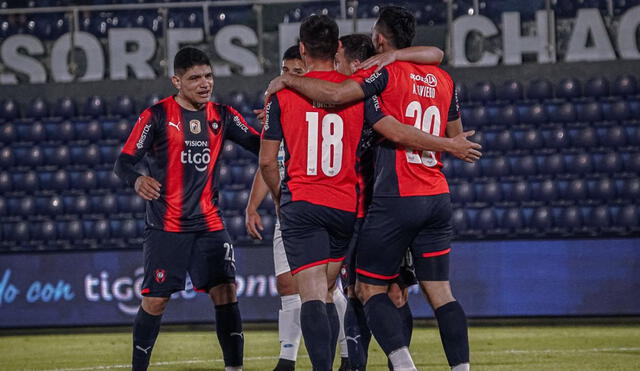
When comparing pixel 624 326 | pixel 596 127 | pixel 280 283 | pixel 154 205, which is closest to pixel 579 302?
pixel 624 326

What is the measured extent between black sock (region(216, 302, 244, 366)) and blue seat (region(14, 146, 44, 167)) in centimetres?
996

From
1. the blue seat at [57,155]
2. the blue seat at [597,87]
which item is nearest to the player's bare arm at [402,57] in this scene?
the blue seat at [597,87]

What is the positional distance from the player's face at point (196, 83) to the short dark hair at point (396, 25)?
1.37 m

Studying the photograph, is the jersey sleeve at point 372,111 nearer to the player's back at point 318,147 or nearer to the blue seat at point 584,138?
the player's back at point 318,147

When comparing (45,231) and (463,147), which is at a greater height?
(463,147)

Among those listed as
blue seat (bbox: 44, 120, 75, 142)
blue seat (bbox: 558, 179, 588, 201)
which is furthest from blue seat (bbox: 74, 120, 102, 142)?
blue seat (bbox: 558, 179, 588, 201)

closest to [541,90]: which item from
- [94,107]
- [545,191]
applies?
[545,191]

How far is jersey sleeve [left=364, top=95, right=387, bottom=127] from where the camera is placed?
17.0 feet

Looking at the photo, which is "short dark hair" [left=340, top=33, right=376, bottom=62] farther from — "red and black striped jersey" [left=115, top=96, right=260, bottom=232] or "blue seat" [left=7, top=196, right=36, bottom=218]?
"blue seat" [left=7, top=196, right=36, bottom=218]

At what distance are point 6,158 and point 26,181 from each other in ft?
1.62

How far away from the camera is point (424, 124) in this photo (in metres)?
5.33

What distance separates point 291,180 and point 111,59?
36.4 ft

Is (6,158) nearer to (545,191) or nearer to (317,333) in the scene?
(545,191)

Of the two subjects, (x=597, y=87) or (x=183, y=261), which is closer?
(x=183, y=261)
